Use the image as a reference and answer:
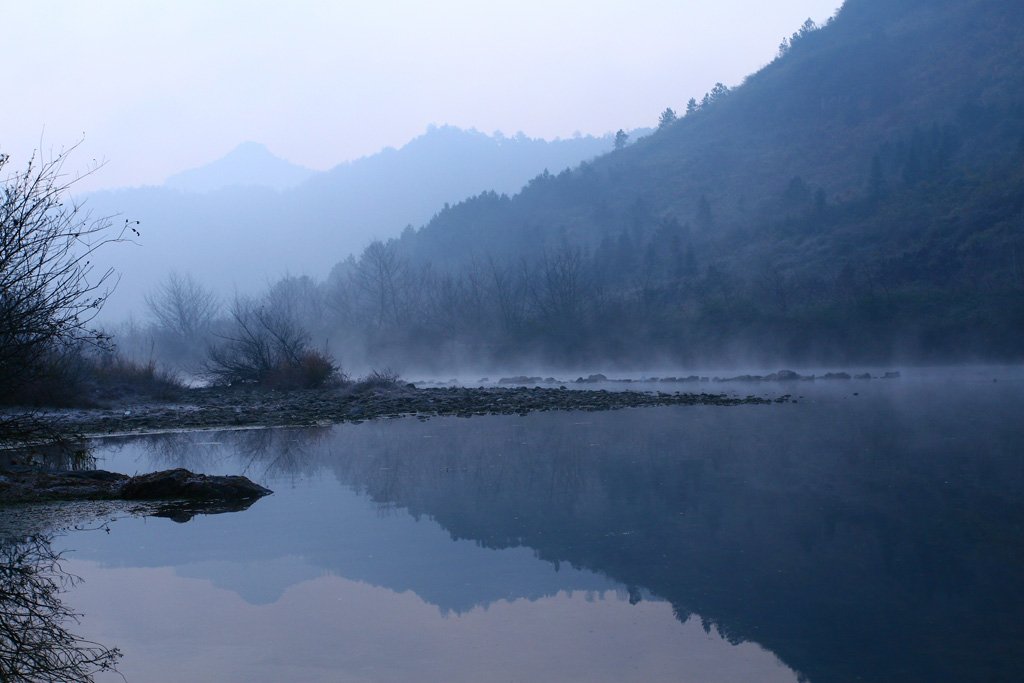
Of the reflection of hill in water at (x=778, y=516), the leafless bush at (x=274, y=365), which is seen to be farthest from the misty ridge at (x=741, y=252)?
A: the reflection of hill in water at (x=778, y=516)

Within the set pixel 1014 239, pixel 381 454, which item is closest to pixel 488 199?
pixel 1014 239

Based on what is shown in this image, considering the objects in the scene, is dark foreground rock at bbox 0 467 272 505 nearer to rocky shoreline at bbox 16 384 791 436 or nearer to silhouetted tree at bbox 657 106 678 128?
rocky shoreline at bbox 16 384 791 436

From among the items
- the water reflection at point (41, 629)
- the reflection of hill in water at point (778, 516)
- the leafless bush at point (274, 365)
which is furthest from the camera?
the leafless bush at point (274, 365)

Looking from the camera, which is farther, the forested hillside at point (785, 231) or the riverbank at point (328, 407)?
the forested hillside at point (785, 231)

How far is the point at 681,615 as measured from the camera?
3.80 m

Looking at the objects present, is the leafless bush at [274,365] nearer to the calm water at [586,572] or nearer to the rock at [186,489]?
the calm water at [586,572]

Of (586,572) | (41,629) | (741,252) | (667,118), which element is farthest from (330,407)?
(667,118)

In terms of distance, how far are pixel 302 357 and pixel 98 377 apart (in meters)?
6.08

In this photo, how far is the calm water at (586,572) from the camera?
332cm

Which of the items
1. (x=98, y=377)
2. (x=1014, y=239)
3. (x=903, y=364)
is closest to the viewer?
(x=98, y=377)

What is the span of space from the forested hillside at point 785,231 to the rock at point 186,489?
33990 mm

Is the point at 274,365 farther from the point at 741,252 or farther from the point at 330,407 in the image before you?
the point at 741,252

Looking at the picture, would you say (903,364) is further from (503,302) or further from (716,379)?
(503,302)

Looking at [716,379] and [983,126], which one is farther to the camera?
[983,126]
